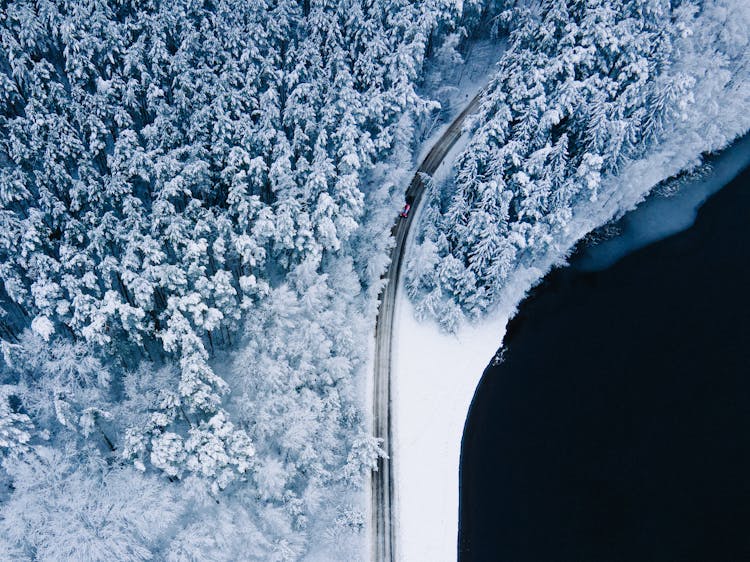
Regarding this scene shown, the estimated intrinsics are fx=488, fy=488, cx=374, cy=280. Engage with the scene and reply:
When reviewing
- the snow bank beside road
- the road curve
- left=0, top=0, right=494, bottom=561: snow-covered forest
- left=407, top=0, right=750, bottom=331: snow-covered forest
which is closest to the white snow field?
the snow bank beside road

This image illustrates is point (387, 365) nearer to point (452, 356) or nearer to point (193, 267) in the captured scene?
point (452, 356)

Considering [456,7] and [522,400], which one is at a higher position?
[456,7]

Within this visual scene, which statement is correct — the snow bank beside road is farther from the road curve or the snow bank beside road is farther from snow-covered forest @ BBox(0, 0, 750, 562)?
snow-covered forest @ BBox(0, 0, 750, 562)

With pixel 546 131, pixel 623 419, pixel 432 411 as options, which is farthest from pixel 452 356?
pixel 546 131

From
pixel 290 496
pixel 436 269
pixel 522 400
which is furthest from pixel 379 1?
pixel 290 496

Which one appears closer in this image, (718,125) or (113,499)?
(113,499)

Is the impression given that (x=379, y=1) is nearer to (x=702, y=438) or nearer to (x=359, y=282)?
(x=359, y=282)

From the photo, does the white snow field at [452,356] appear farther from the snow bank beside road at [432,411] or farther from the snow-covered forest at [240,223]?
the snow-covered forest at [240,223]
